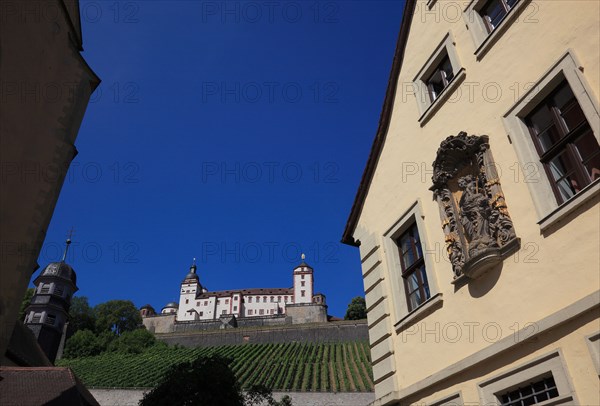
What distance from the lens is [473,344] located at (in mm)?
6477

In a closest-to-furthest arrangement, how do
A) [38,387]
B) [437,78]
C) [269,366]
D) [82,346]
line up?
[437,78] → [38,387] → [269,366] → [82,346]

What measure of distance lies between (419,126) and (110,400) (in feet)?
168

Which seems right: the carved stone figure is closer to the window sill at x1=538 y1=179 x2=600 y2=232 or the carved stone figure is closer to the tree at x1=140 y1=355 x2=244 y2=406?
the window sill at x1=538 y1=179 x2=600 y2=232

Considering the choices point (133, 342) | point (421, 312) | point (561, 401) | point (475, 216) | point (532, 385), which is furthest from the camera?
point (133, 342)

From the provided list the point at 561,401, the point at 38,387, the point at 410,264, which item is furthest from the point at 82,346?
the point at 561,401

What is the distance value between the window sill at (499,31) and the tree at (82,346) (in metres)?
82.1

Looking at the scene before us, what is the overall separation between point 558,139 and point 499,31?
2.49 metres

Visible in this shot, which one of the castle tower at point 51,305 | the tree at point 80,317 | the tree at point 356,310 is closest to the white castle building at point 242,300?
the tree at point 356,310

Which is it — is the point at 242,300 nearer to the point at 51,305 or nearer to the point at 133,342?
Answer: the point at 133,342

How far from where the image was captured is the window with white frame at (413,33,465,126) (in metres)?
8.50

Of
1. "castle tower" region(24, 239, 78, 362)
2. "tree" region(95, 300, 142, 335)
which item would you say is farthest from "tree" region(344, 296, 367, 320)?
"castle tower" region(24, 239, 78, 362)

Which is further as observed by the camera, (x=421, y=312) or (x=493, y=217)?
(x=421, y=312)

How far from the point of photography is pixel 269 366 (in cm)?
5569

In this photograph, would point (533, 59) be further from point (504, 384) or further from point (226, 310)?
point (226, 310)
